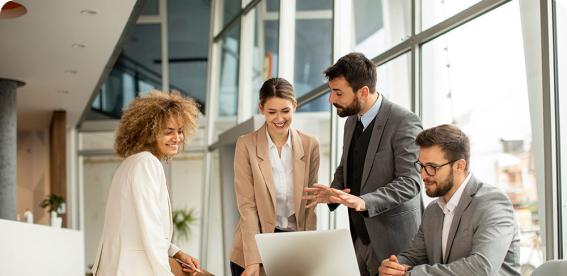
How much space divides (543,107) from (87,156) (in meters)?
10.6

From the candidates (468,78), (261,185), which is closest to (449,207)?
(261,185)

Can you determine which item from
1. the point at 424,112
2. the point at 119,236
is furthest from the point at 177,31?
the point at 119,236

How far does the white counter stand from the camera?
13.3 ft

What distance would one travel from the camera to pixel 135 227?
2.25 metres

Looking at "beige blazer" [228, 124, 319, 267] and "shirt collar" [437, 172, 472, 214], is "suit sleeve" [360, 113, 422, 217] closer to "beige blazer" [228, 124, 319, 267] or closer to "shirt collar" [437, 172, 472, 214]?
"shirt collar" [437, 172, 472, 214]

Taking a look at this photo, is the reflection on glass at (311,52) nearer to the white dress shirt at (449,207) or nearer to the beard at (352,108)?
the beard at (352,108)

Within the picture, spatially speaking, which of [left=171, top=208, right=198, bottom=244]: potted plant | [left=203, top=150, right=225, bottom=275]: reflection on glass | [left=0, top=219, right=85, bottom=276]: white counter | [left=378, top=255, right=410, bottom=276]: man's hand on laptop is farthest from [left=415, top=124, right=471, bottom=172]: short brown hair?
[left=171, top=208, right=198, bottom=244]: potted plant

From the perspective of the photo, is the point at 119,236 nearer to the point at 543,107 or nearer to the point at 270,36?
the point at 543,107

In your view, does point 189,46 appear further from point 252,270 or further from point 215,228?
point 252,270

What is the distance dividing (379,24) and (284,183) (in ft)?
7.42

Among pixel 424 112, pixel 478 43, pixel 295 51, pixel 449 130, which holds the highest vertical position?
pixel 295 51

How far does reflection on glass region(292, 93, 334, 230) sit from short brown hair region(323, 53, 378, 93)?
2623 mm

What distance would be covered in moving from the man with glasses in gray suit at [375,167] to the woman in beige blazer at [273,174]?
222 millimetres

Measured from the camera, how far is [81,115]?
34.8 feet
